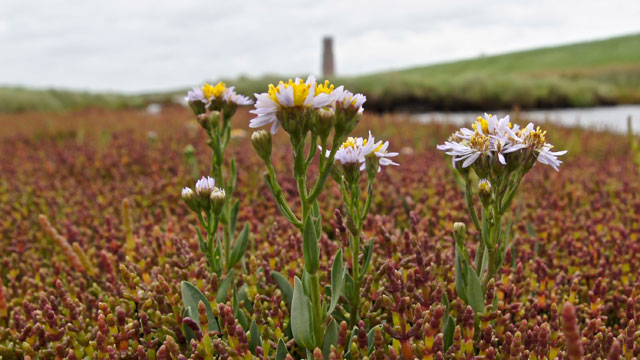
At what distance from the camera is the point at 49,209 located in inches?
118

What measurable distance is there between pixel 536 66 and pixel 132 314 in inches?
1398

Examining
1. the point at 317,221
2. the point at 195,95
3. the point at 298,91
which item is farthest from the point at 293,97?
the point at 195,95

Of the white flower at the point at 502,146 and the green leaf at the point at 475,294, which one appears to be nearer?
the white flower at the point at 502,146

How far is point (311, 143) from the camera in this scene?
1.11m

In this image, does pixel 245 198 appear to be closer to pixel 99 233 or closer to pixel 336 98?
pixel 99 233

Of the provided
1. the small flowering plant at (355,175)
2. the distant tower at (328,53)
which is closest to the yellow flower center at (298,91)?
the small flowering plant at (355,175)

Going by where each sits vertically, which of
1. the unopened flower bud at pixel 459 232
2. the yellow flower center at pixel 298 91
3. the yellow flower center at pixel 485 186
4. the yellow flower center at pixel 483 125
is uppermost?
the yellow flower center at pixel 298 91

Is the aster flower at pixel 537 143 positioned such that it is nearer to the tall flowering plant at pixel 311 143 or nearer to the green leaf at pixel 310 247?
the tall flowering plant at pixel 311 143

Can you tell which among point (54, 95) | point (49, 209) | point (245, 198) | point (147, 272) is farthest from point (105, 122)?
point (54, 95)

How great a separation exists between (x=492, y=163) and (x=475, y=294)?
35 cm

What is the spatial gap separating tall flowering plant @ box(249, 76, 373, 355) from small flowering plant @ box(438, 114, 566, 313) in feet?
0.86

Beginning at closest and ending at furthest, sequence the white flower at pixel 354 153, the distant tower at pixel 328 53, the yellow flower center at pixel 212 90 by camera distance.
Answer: the white flower at pixel 354 153 < the yellow flower center at pixel 212 90 < the distant tower at pixel 328 53

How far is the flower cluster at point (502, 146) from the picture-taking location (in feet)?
3.85

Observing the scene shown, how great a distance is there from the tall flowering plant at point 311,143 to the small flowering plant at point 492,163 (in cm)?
26
